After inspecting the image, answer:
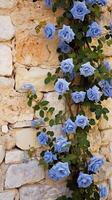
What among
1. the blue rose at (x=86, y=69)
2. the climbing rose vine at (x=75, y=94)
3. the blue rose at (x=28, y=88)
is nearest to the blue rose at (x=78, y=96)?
the climbing rose vine at (x=75, y=94)

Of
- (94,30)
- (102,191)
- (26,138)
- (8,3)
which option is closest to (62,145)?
(26,138)

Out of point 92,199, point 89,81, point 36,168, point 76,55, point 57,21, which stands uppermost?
point 57,21

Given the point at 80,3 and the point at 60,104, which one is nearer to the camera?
the point at 80,3

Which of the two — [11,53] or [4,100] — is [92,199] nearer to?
[4,100]

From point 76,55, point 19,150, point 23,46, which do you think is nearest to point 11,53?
point 23,46

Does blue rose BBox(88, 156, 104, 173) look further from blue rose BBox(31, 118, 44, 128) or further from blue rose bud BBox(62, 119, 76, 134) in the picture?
blue rose BBox(31, 118, 44, 128)

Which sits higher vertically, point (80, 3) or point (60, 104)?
point (80, 3)

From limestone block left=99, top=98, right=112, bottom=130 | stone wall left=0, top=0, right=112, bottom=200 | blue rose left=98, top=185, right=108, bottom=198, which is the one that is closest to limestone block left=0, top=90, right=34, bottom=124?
stone wall left=0, top=0, right=112, bottom=200
